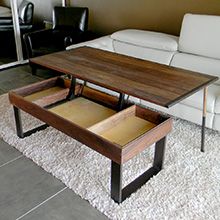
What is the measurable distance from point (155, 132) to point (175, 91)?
11.5 inches

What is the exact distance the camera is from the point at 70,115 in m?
2.22

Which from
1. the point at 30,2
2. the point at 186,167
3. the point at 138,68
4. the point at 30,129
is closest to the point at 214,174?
the point at 186,167

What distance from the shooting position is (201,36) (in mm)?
2689

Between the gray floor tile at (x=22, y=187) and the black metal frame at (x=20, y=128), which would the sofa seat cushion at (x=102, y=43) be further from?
the gray floor tile at (x=22, y=187)

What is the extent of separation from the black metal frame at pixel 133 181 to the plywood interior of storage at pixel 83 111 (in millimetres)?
481

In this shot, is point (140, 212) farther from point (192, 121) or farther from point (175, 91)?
point (192, 121)

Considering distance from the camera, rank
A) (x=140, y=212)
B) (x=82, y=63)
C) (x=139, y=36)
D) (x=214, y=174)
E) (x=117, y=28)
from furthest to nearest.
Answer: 1. (x=117, y=28)
2. (x=139, y=36)
3. (x=82, y=63)
4. (x=214, y=174)
5. (x=140, y=212)

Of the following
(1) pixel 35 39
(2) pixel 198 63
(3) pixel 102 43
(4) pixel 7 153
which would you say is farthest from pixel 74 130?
(1) pixel 35 39

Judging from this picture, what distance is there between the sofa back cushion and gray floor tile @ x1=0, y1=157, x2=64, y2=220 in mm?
1782

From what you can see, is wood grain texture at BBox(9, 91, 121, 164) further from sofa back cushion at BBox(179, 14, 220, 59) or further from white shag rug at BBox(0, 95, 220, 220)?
sofa back cushion at BBox(179, 14, 220, 59)

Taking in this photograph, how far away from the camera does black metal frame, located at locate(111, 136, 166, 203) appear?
1.69 meters

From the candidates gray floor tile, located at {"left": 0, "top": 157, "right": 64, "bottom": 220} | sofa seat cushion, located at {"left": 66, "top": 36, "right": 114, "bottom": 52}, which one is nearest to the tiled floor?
gray floor tile, located at {"left": 0, "top": 157, "right": 64, "bottom": 220}

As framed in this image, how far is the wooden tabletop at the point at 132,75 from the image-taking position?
182 centimetres

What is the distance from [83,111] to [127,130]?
47 cm
